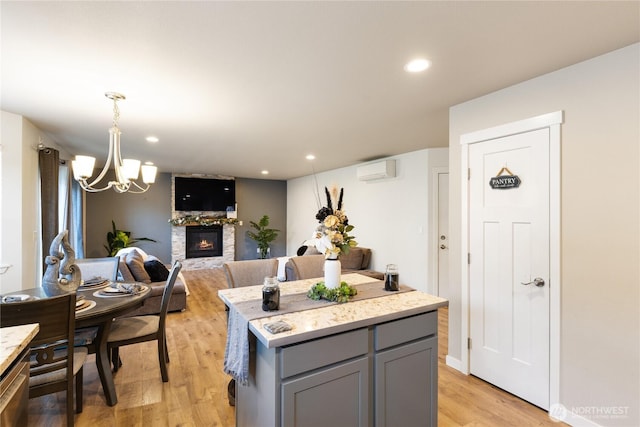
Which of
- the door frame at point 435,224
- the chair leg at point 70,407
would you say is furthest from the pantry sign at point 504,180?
the chair leg at point 70,407

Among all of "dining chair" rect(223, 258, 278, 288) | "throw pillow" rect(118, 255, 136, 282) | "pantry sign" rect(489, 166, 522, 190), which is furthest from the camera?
"throw pillow" rect(118, 255, 136, 282)

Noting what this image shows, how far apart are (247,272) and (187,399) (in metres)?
1.06

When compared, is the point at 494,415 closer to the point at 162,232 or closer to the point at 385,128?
the point at 385,128

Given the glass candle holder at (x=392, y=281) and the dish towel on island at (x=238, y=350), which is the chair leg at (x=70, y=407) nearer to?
the dish towel on island at (x=238, y=350)

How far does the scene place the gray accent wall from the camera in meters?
6.94

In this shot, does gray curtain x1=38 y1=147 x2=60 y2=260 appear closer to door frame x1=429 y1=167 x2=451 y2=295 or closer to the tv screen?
the tv screen

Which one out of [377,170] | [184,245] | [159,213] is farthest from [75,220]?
[377,170]

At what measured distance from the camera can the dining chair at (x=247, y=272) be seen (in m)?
2.58

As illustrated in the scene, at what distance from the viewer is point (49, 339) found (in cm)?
172

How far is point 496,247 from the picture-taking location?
8.10 ft

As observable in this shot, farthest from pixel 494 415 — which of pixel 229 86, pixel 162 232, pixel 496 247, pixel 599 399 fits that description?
pixel 162 232

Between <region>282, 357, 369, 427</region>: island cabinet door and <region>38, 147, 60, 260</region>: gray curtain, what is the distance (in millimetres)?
3746

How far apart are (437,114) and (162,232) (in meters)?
7.11

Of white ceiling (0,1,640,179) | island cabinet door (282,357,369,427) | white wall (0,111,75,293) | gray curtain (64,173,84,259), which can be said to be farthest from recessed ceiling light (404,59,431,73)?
gray curtain (64,173,84,259)
